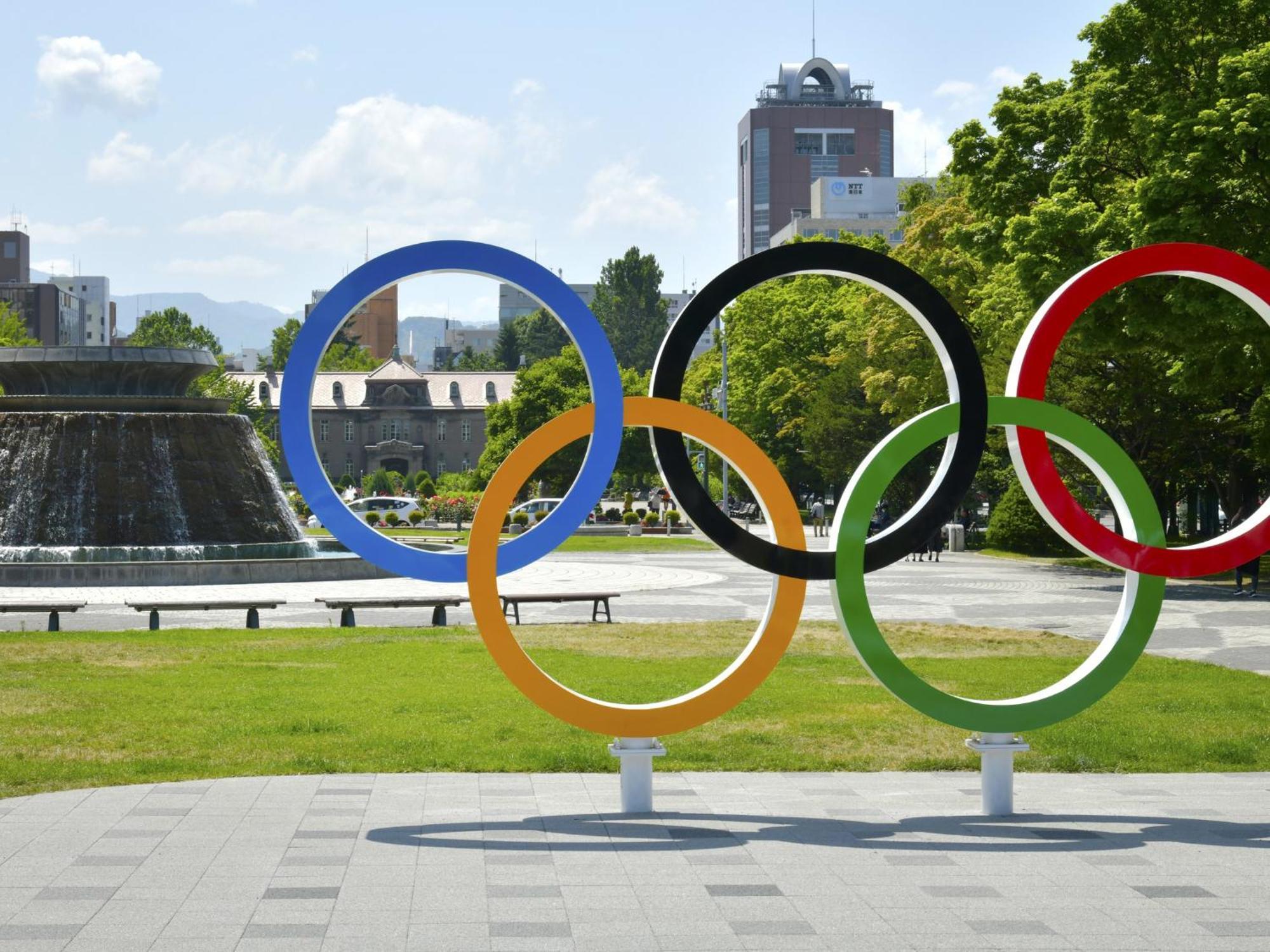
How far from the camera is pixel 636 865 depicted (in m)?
8.09

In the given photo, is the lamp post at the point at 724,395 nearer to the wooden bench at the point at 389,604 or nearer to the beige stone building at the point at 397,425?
the wooden bench at the point at 389,604

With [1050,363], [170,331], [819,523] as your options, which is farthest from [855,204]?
[1050,363]

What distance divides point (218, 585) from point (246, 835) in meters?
21.0

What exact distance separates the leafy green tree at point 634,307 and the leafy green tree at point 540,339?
11617 millimetres

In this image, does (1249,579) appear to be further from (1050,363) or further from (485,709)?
(1050,363)

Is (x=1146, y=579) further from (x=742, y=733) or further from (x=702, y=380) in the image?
(x=702, y=380)

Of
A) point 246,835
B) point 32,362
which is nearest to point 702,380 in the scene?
point 32,362

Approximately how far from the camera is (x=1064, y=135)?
29.1 meters

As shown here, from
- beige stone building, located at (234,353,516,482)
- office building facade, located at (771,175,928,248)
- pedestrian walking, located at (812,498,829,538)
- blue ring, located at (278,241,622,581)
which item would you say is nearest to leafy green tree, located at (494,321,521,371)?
beige stone building, located at (234,353,516,482)

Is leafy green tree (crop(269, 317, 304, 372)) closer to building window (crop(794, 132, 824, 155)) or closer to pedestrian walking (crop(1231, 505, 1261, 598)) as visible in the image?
building window (crop(794, 132, 824, 155))

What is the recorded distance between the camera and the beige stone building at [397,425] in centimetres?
11375

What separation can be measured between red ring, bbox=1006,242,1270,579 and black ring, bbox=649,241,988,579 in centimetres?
34

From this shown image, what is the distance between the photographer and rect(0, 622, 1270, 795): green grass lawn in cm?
1119

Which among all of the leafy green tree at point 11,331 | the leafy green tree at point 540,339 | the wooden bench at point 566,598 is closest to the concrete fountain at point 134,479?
the wooden bench at point 566,598
